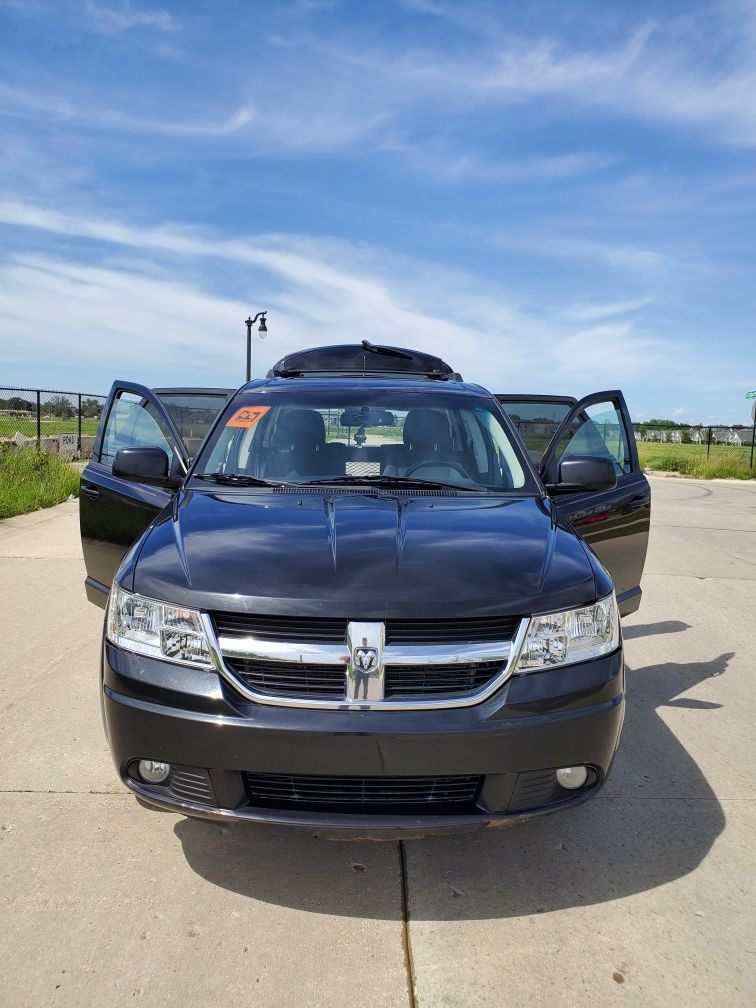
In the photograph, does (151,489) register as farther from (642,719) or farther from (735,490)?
(735,490)

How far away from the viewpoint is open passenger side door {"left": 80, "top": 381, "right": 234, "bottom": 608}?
421 centimetres

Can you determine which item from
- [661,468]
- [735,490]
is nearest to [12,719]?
[735,490]

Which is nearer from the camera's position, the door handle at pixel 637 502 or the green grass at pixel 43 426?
the door handle at pixel 637 502

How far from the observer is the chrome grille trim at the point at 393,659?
2.38 metres

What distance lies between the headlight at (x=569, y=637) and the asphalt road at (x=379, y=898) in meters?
0.79

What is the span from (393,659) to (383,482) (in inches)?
52.3

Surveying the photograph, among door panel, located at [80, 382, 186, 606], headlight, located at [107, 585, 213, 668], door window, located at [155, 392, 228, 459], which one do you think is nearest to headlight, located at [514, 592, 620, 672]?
headlight, located at [107, 585, 213, 668]

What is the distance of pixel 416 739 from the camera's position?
2.34 m

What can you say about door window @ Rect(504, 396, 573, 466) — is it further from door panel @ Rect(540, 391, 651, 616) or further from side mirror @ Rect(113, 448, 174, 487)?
side mirror @ Rect(113, 448, 174, 487)

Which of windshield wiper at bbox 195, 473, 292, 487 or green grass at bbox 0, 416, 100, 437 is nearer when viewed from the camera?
windshield wiper at bbox 195, 473, 292, 487

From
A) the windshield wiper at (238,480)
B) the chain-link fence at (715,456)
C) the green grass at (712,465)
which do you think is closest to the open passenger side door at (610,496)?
the windshield wiper at (238,480)

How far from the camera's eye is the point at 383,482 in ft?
11.8

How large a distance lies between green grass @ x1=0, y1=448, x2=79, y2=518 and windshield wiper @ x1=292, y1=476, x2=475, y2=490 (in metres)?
8.89

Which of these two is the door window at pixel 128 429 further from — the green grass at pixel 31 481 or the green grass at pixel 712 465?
the green grass at pixel 712 465
